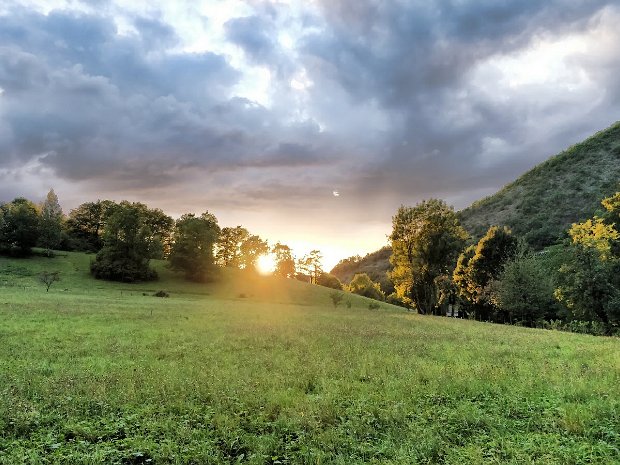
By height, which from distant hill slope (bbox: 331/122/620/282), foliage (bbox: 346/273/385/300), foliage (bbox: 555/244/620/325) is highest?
distant hill slope (bbox: 331/122/620/282)

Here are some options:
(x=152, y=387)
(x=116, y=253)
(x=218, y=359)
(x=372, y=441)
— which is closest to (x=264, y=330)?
(x=218, y=359)

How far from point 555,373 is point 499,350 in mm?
6627

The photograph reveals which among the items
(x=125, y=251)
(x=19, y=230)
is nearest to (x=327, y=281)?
(x=125, y=251)

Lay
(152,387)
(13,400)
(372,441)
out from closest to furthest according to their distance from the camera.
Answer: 1. (372,441)
2. (13,400)
3. (152,387)

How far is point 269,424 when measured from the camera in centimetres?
1036

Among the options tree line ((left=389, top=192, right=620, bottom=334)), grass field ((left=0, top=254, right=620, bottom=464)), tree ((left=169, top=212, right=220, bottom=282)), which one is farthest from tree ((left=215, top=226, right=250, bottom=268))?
grass field ((left=0, top=254, right=620, bottom=464))

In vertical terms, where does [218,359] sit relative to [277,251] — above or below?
below

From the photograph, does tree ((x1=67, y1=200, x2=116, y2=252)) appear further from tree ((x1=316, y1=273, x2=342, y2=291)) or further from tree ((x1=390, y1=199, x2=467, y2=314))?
tree ((x1=390, y1=199, x2=467, y2=314))

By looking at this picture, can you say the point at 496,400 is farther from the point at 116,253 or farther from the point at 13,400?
the point at 116,253

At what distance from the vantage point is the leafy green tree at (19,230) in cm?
9894

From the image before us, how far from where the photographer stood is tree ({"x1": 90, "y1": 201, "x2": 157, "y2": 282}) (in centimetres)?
9381

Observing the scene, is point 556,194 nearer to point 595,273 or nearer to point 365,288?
point 365,288

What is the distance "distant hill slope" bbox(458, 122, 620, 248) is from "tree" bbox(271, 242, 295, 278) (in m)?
70.8

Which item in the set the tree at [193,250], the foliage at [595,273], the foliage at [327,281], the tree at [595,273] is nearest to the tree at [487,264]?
the foliage at [595,273]
